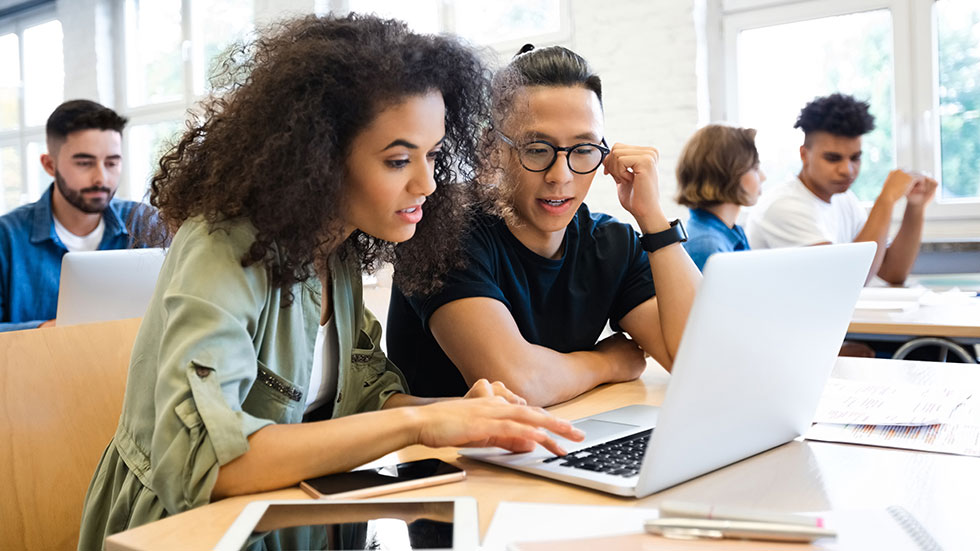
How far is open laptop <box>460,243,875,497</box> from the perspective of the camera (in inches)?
30.5

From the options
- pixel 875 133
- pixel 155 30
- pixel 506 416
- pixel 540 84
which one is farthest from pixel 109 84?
pixel 506 416

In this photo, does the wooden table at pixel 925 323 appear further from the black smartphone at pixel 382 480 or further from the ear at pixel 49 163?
the ear at pixel 49 163

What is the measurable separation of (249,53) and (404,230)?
338mm

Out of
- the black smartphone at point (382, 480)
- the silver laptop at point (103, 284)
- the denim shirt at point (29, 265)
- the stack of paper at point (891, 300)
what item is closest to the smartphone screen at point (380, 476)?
the black smartphone at point (382, 480)

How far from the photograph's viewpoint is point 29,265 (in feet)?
9.48

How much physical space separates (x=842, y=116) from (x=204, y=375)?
312cm

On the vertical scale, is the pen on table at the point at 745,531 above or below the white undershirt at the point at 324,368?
below

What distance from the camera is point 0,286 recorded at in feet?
9.41

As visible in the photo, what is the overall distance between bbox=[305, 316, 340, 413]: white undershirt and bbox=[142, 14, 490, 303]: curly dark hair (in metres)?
0.10

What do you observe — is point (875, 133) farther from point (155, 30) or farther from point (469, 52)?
point (155, 30)

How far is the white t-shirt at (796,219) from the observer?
335cm

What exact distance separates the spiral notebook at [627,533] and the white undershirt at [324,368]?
19.6 inches

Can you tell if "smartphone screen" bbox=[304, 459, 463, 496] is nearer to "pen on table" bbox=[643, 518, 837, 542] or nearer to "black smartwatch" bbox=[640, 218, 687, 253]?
"pen on table" bbox=[643, 518, 837, 542]

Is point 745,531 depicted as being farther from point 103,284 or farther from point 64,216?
point 64,216
